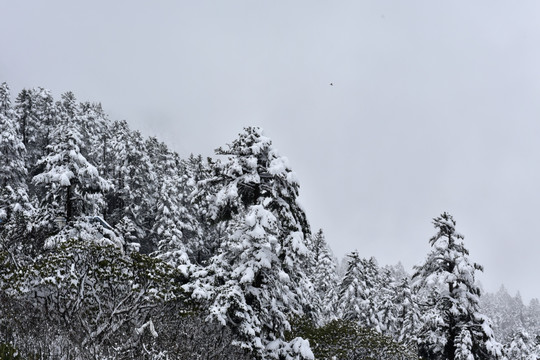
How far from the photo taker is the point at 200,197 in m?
12.2

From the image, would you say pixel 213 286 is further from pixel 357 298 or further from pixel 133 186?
pixel 133 186

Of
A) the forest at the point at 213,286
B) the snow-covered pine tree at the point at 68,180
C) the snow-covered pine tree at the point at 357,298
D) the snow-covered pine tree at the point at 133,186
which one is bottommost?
the forest at the point at 213,286

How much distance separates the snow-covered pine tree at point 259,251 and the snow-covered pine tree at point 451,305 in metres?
6.38

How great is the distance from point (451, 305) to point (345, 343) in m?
5.11

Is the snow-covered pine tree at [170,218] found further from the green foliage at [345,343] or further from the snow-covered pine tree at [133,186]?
the green foliage at [345,343]

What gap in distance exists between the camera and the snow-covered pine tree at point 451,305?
14.6m

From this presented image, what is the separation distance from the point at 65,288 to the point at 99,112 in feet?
154

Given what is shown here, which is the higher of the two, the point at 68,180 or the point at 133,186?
the point at 133,186

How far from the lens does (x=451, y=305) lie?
15258 mm

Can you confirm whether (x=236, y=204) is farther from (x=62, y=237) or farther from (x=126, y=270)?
(x=62, y=237)

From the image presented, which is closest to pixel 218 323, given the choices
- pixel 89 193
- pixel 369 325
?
pixel 89 193

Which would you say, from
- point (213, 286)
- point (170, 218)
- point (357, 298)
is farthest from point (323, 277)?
point (213, 286)

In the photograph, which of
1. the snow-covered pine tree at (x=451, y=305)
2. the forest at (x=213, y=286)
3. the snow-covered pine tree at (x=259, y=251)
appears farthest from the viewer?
the snow-covered pine tree at (x=451, y=305)

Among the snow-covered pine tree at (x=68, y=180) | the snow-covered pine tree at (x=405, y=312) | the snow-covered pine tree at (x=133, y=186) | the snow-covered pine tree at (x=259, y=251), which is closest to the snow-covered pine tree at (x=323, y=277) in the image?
the snow-covered pine tree at (x=405, y=312)
